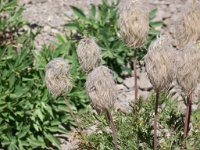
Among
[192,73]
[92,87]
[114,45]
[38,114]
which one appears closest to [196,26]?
[192,73]

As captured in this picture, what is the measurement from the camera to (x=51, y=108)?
432 cm

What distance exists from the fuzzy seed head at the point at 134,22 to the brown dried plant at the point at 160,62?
0.90 ft

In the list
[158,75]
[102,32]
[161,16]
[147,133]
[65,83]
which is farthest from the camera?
[161,16]

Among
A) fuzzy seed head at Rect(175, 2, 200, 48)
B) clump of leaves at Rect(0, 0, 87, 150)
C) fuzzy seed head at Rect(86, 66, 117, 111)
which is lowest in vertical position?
clump of leaves at Rect(0, 0, 87, 150)

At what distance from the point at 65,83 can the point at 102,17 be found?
2.42 metres

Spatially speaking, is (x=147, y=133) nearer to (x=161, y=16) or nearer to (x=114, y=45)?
(x=114, y=45)

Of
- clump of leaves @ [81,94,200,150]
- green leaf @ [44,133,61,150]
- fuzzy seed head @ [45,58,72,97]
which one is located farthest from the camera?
green leaf @ [44,133,61,150]

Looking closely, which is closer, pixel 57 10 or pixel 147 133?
pixel 147 133

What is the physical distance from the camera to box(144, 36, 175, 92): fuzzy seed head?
2.38 m

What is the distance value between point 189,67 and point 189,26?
0.41 meters

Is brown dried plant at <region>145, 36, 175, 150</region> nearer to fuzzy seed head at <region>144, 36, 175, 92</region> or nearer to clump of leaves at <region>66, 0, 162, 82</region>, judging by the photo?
fuzzy seed head at <region>144, 36, 175, 92</region>

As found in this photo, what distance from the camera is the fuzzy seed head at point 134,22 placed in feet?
8.72

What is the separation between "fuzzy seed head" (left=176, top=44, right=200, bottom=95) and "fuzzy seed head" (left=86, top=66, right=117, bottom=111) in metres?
0.30

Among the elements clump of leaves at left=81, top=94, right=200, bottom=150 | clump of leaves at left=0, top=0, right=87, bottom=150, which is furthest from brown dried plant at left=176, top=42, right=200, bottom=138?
clump of leaves at left=0, top=0, right=87, bottom=150
